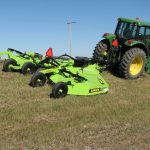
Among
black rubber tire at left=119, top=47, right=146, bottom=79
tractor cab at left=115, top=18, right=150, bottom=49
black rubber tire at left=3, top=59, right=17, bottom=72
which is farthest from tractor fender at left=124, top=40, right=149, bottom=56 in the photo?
black rubber tire at left=3, top=59, right=17, bottom=72

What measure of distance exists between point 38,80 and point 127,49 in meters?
4.03

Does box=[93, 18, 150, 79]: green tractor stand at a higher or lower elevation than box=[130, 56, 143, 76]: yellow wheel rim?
higher

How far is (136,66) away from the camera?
516 inches

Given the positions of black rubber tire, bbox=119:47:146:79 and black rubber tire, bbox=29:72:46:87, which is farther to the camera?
black rubber tire, bbox=119:47:146:79

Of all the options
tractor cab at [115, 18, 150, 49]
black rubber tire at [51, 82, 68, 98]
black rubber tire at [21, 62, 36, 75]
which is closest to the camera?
black rubber tire at [51, 82, 68, 98]

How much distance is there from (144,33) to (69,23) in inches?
885

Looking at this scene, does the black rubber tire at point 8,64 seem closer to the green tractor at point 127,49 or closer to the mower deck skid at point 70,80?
the mower deck skid at point 70,80

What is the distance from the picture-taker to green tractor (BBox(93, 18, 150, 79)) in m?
12.5

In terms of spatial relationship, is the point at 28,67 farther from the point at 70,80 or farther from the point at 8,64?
the point at 70,80

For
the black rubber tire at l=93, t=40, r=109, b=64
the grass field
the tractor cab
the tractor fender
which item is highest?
the tractor cab

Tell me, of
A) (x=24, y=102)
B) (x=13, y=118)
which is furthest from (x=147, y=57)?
(x=13, y=118)

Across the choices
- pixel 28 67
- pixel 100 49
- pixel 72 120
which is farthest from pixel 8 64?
pixel 72 120

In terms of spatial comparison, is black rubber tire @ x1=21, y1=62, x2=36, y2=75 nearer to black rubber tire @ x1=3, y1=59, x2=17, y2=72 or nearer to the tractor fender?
black rubber tire @ x1=3, y1=59, x2=17, y2=72

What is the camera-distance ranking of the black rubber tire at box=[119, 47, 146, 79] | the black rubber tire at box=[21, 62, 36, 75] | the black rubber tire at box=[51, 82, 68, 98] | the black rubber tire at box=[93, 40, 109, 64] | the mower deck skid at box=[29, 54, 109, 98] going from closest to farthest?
the black rubber tire at box=[51, 82, 68, 98]
the mower deck skid at box=[29, 54, 109, 98]
the black rubber tire at box=[21, 62, 36, 75]
the black rubber tire at box=[119, 47, 146, 79]
the black rubber tire at box=[93, 40, 109, 64]
